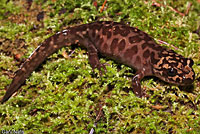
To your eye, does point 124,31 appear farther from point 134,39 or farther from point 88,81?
point 88,81

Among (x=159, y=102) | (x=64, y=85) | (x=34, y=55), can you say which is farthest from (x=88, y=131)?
(x=34, y=55)

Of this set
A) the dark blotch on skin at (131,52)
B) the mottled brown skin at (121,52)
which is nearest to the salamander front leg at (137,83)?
the mottled brown skin at (121,52)

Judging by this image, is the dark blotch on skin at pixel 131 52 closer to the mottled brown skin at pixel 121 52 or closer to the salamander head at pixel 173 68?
the mottled brown skin at pixel 121 52

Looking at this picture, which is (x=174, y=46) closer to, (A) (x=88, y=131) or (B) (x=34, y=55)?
(A) (x=88, y=131)

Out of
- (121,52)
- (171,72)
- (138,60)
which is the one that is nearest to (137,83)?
(138,60)

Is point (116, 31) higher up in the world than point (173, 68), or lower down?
higher up

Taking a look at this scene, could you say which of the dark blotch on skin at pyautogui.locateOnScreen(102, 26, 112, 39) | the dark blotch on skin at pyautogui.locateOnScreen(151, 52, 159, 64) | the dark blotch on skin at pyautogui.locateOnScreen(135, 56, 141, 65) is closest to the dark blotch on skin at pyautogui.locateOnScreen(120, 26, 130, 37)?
the dark blotch on skin at pyautogui.locateOnScreen(102, 26, 112, 39)

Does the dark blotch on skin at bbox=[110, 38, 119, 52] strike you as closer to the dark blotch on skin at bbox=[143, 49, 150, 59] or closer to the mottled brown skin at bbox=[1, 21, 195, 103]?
the mottled brown skin at bbox=[1, 21, 195, 103]
